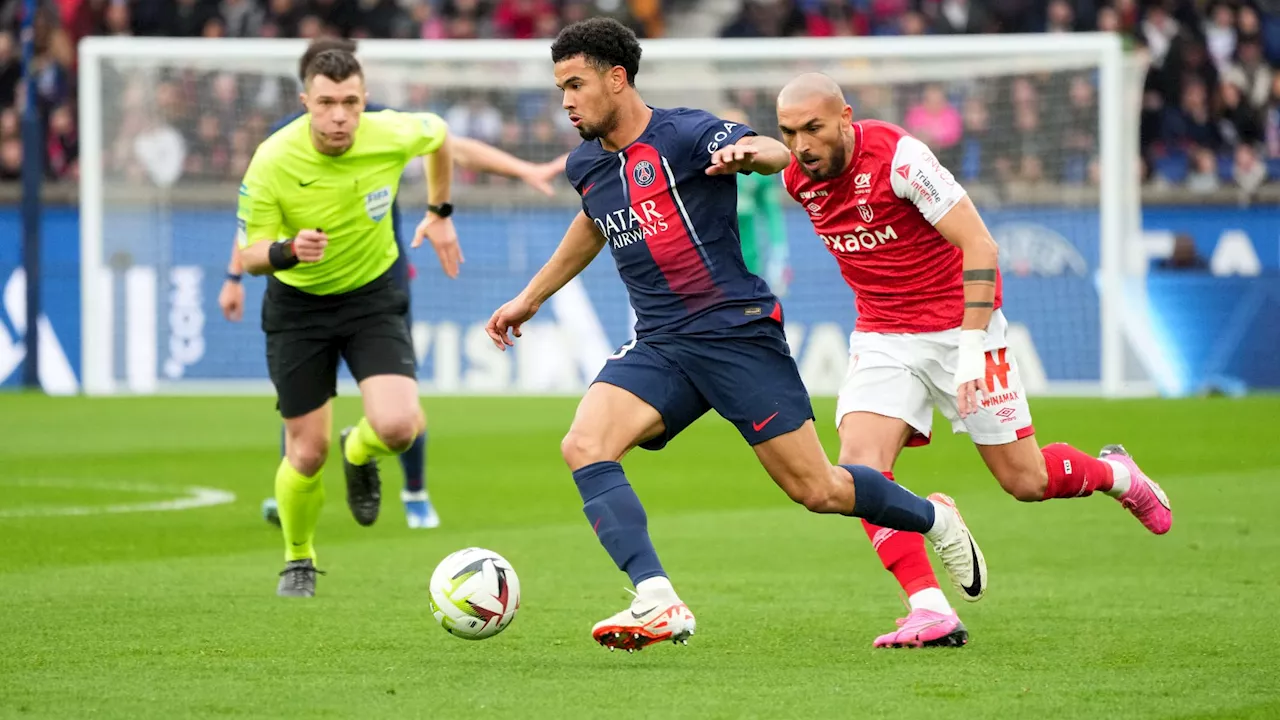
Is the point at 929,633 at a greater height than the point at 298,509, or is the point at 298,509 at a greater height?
the point at 929,633

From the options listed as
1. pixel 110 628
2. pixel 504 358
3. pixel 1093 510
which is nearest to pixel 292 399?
pixel 110 628

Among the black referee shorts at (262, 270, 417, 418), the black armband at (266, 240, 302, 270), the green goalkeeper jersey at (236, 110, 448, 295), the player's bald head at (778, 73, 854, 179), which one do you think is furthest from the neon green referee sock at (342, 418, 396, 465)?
the player's bald head at (778, 73, 854, 179)

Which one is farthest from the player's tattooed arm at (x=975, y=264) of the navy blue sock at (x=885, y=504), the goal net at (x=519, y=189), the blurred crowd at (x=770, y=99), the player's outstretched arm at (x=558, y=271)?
the blurred crowd at (x=770, y=99)

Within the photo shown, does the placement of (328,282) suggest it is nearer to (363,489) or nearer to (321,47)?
(363,489)

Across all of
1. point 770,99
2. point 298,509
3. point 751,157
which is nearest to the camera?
point 751,157

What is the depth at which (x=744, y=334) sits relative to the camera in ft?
20.8

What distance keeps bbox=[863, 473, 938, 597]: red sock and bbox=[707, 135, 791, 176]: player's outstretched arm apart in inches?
51.5

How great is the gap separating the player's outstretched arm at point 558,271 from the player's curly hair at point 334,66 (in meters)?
1.59

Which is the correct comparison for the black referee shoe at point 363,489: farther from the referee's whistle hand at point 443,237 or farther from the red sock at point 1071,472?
the red sock at point 1071,472

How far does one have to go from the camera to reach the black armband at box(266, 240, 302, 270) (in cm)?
738

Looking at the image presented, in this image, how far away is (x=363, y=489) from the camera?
938 centimetres

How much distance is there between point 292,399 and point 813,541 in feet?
9.54

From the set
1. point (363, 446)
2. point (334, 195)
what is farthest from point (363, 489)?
point (334, 195)

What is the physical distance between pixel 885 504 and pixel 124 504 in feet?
20.6
